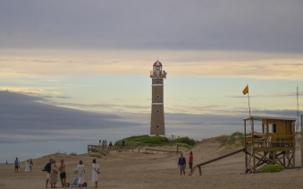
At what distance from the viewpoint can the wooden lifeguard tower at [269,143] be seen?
39.2m

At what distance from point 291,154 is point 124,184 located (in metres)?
10.9

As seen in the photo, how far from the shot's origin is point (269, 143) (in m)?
39.5

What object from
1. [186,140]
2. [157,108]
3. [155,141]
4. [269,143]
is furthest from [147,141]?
[269,143]

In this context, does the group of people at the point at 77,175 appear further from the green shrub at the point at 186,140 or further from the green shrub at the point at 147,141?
the green shrub at the point at 186,140

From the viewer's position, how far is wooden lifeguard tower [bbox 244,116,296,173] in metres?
39.2

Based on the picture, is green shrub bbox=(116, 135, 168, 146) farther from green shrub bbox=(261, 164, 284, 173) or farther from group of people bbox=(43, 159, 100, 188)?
group of people bbox=(43, 159, 100, 188)

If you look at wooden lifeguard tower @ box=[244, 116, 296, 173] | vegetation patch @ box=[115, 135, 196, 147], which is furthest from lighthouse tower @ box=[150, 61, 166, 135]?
wooden lifeguard tower @ box=[244, 116, 296, 173]

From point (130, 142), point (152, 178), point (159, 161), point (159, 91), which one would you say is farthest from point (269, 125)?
point (159, 91)

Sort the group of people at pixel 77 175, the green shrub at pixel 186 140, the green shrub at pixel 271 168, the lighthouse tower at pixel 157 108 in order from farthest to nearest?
the lighthouse tower at pixel 157 108, the green shrub at pixel 186 140, the green shrub at pixel 271 168, the group of people at pixel 77 175

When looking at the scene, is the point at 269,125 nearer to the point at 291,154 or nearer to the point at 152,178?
the point at 291,154

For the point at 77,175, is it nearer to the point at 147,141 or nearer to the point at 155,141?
the point at 155,141

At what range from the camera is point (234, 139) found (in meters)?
61.3

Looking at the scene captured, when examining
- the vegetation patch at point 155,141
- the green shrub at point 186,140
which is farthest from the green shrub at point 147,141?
the green shrub at point 186,140

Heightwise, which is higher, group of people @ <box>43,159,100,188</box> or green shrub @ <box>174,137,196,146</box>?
green shrub @ <box>174,137,196,146</box>
